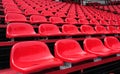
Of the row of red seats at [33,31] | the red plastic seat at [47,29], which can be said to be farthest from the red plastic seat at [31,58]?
the red plastic seat at [47,29]

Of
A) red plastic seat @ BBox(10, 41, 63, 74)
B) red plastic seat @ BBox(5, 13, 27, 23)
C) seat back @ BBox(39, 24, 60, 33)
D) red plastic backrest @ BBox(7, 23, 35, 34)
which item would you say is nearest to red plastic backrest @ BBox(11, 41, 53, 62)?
red plastic seat @ BBox(10, 41, 63, 74)

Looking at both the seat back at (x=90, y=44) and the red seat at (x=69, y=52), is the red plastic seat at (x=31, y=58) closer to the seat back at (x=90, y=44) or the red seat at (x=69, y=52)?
the red seat at (x=69, y=52)

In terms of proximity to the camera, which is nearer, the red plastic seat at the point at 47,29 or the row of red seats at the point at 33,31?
the row of red seats at the point at 33,31

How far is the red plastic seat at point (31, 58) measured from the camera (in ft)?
2.17

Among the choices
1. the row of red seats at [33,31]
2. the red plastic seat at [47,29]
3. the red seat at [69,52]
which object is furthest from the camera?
the red plastic seat at [47,29]

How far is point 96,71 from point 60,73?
0.34 metres

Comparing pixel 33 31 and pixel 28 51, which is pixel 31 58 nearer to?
pixel 28 51

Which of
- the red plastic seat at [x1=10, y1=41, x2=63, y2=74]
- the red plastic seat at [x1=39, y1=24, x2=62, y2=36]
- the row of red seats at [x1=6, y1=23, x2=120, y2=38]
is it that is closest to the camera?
the red plastic seat at [x1=10, y1=41, x2=63, y2=74]

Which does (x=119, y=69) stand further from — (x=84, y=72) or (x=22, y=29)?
(x=22, y=29)

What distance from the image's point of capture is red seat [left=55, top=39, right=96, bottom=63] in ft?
2.76

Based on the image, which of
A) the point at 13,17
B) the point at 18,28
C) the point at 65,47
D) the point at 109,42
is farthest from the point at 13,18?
the point at 109,42

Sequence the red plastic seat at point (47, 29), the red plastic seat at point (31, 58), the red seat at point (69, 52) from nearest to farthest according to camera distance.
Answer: the red plastic seat at point (31, 58) < the red seat at point (69, 52) < the red plastic seat at point (47, 29)

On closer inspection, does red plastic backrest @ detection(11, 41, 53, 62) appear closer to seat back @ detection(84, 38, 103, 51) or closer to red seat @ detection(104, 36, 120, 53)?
seat back @ detection(84, 38, 103, 51)

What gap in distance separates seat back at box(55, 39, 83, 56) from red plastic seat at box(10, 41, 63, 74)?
0.07 m
